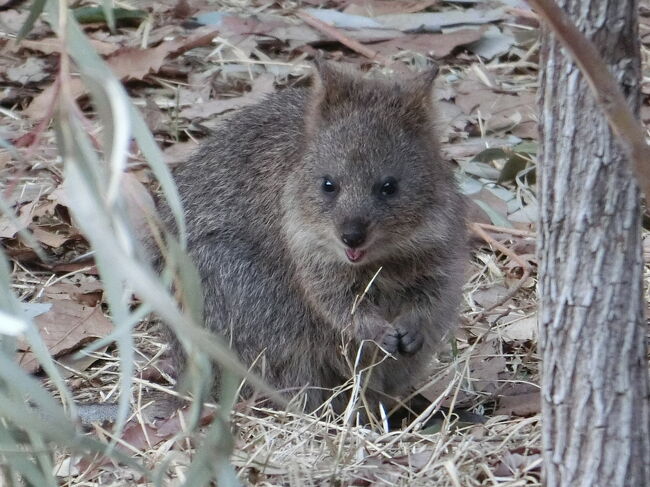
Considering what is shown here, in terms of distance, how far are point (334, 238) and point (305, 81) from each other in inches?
130

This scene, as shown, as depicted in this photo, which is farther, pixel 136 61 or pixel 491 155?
pixel 136 61

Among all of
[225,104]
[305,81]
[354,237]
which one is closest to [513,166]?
[305,81]

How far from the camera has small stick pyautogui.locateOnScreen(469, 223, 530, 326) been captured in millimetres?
5754

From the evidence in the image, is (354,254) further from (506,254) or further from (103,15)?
(103,15)

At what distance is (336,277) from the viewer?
499 centimetres

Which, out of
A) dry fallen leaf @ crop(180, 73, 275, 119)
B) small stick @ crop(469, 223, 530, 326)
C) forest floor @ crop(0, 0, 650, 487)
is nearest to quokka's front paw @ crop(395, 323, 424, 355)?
forest floor @ crop(0, 0, 650, 487)

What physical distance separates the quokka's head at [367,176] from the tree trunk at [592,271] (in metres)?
1.60

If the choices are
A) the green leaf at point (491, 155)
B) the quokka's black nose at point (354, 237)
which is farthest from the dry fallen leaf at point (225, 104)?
the quokka's black nose at point (354, 237)

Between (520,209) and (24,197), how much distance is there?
2.83 meters

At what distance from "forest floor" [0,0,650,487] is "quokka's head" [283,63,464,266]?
0.28 meters

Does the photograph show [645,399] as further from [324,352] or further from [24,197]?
[24,197]

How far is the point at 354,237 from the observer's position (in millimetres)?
4570

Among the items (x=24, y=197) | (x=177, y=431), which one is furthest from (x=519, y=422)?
(x=24, y=197)

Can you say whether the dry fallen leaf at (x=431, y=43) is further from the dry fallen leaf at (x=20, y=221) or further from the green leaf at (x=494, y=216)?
the dry fallen leaf at (x=20, y=221)
